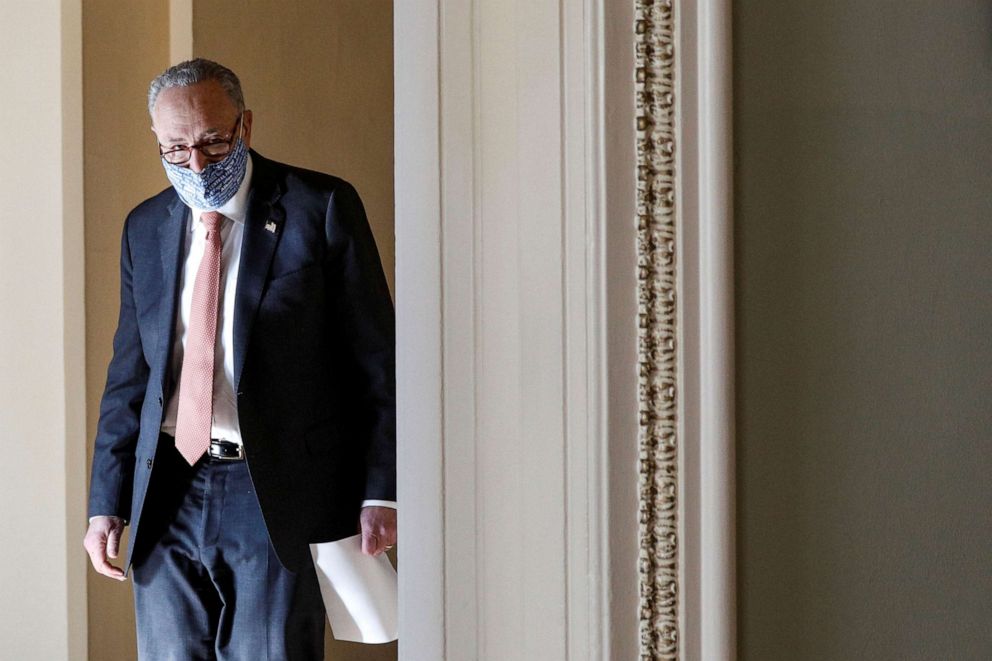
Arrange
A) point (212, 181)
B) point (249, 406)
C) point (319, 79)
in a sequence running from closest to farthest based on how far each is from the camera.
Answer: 1. point (249, 406)
2. point (212, 181)
3. point (319, 79)

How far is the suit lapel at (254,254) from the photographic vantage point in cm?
157

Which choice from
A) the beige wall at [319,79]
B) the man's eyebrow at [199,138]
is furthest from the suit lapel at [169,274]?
the beige wall at [319,79]

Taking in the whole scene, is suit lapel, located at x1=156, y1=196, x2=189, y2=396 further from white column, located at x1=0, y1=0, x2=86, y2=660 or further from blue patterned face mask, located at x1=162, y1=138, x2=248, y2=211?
white column, located at x1=0, y1=0, x2=86, y2=660

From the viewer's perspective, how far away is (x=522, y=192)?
518 millimetres

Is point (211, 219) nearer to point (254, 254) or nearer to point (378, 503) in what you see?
point (254, 254)

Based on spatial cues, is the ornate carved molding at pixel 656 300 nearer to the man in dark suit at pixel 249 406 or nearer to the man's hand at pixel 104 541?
the man in dark suit at pixel 249 406

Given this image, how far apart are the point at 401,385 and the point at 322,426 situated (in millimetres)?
1069

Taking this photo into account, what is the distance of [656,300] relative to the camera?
502 millimetres

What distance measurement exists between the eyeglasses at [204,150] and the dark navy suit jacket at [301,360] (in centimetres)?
8

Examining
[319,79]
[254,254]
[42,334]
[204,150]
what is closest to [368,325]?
[254,254]

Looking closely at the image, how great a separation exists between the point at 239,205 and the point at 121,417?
0.44 m

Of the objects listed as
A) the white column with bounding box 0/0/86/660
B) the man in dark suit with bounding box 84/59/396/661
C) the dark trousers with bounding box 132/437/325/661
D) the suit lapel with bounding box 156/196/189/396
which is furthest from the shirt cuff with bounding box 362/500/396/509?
the white column with bounding box 0/0/86/660

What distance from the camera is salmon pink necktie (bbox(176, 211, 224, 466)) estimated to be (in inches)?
62.6

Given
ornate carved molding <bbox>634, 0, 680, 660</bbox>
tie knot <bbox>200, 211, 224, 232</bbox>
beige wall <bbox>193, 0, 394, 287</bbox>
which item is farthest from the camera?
beige wall <bbox>193, 0, 394, 287</bbox>
